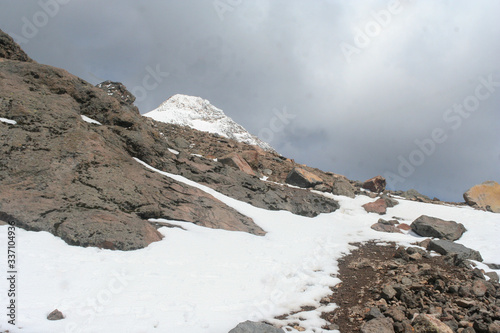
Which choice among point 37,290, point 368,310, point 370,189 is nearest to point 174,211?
point 37,290

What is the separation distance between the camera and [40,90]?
470 inches

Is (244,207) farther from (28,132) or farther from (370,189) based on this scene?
(370,189)

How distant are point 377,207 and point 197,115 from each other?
154769 mm

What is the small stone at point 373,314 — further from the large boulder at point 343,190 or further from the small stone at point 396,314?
the large boulder at point 343,190

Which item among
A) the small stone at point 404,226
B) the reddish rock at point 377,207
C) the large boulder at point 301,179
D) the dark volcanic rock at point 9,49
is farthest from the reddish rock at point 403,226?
the dark volcanic rock at point 9,49

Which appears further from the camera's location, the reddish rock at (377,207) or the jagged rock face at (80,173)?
the reddish rock at (377,207)

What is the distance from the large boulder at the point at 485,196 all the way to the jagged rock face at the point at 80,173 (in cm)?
2499

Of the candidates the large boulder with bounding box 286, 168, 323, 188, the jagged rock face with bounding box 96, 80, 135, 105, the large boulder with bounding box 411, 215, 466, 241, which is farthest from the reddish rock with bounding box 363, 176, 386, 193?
the jagged rock face with bounding box 96, 80, 135, 105

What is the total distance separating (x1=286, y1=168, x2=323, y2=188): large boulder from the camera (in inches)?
937

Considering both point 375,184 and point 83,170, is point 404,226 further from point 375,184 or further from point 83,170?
point 83,170

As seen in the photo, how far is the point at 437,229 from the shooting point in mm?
15047

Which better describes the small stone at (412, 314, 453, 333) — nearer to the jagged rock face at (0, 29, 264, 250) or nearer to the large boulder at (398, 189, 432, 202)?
the jagged rock face at (0, 29, 264, 250)

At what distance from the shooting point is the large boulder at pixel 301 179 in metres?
23.8

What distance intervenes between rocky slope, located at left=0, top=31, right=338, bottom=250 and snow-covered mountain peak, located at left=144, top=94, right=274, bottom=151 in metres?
109
